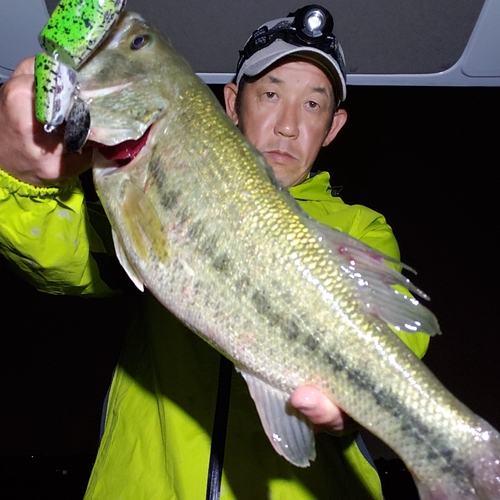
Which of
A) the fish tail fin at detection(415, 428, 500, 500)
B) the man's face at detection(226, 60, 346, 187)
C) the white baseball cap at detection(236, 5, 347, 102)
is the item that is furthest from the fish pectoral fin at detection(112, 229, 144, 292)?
the white baseball cap at detection(236, 5, 347, 102)

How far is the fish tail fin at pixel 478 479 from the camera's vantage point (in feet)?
2.77

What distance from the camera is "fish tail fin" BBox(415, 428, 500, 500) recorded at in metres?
0.84

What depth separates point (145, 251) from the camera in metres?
0.91

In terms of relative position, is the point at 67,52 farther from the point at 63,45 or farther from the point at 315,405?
the point at 315,405

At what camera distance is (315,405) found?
0.85m

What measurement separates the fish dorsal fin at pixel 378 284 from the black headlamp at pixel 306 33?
36.5 inches

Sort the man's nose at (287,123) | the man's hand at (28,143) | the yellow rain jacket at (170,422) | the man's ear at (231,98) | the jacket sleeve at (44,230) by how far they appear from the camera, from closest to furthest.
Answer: the man's hand at (28,143)
the jacket sleeve at (44,230)
the yellow rain jacket at (170,422)
the man's nose at (287,123)
the man's ear at (231,98)

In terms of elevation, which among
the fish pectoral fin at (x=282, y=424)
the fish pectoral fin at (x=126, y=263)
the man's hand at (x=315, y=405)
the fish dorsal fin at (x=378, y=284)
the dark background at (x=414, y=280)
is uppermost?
the fish dorsal fin at (x=378, y=284)

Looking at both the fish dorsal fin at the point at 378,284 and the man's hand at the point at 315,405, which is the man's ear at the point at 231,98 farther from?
the man's hand at the point at 315,405

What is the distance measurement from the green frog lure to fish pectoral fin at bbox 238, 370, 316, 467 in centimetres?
54

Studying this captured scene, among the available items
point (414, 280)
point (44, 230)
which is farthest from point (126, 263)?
point (414, 280)

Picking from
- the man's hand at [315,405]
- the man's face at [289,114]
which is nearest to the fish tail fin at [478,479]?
the man's hand at [315,405]

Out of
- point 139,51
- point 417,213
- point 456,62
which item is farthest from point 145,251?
point 417,213

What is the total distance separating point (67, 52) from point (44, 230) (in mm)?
375
